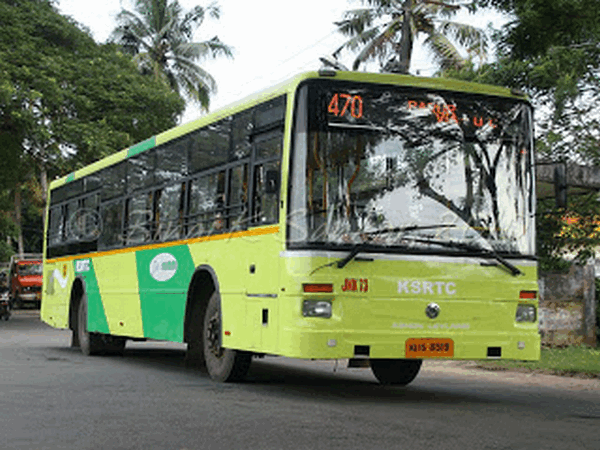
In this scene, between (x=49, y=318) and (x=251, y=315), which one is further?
(x=49, y=318)

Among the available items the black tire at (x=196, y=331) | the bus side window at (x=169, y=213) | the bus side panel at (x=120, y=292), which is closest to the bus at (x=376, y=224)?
the black tire at (x=196, y=331)

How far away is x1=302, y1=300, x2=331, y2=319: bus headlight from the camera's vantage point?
1029 centimetres

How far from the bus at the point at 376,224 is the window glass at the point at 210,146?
10cm

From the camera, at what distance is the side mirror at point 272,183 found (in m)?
10.6

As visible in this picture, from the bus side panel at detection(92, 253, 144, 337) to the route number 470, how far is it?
556 cm

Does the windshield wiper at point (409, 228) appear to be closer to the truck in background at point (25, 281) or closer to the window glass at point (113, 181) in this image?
the window glass at point (113, 181)

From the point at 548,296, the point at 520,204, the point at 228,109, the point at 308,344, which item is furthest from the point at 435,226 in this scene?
the point at 548,296

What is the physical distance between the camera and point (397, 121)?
424 inches

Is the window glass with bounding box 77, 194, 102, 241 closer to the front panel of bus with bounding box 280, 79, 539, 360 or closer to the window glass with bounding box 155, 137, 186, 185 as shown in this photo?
the window glass with bounding box 155, 137, 186, 185

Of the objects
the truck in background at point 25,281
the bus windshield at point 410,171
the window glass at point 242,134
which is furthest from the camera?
the truck in background at point 25,281

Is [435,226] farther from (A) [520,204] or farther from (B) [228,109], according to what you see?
(B) [228,109]

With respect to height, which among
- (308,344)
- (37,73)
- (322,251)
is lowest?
(308,344)

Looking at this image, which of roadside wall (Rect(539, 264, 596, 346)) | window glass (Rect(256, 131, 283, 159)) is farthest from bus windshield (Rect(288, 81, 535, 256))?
roadside wall (Rect(539, 264, 596, 346))

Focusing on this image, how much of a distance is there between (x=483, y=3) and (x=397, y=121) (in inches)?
118
